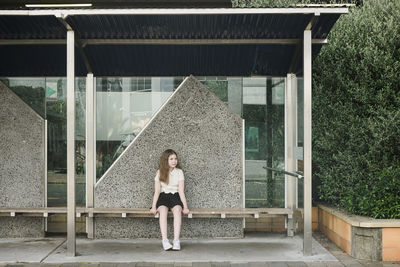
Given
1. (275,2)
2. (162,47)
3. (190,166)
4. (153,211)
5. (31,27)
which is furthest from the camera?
(275,2)

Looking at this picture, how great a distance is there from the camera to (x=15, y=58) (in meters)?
6.51

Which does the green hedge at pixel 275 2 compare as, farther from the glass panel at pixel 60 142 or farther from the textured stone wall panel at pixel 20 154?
the textured stone wall panel at pixel 20 154

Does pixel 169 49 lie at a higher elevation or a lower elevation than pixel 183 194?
higher

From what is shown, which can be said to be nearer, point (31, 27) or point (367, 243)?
point (367, 243)

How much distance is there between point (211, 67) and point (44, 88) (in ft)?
9.06

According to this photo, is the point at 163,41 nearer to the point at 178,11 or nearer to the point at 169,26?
the point at 169,26

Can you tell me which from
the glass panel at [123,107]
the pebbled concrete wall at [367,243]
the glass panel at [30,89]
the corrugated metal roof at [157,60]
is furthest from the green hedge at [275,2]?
the glass panel at [30,89]

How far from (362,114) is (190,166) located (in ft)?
8.55

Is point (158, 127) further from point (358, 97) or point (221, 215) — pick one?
point (358, 97)

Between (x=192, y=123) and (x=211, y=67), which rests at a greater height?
(x=211, y=67)

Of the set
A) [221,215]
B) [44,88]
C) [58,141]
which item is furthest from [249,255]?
[44,88]

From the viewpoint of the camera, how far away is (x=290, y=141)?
6656mm

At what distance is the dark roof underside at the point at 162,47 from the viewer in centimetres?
536

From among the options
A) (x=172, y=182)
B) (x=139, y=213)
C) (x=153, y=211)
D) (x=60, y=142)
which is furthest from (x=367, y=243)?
(x=60, y=142)
